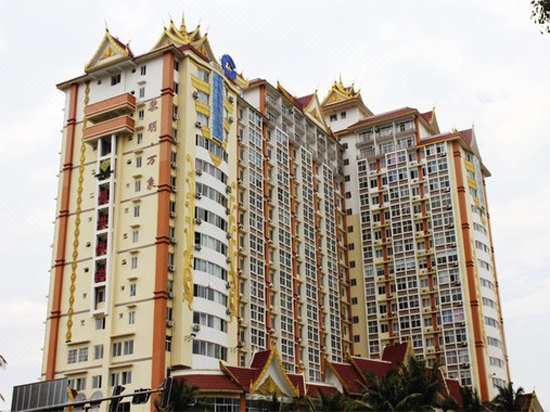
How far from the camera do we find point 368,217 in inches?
3952

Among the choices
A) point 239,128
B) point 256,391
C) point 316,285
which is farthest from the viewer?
point 316,285

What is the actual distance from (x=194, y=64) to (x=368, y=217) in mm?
36549

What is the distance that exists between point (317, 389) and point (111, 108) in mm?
32490

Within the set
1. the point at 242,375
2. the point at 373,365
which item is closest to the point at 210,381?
the point at 242,375

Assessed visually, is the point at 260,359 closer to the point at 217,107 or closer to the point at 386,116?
the point at 217,107

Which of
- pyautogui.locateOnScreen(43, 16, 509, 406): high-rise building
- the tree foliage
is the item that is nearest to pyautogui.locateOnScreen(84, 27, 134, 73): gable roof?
pyautogui.locateOnScreen(43, 16, 509, 406): high-rise building

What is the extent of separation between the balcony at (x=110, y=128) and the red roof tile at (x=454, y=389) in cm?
4380

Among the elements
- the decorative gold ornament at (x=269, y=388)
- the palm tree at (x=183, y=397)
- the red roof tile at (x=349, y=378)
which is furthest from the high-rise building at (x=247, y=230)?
the palm tree at (x=183, y=397)

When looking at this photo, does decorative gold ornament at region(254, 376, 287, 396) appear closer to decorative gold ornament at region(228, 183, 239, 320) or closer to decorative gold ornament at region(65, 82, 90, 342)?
decorative gold ornament at region(228, 183, 239, 320)

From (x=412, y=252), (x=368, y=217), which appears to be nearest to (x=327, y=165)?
(x=368, y=217)

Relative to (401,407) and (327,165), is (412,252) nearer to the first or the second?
(327,165)

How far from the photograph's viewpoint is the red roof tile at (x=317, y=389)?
224 ft

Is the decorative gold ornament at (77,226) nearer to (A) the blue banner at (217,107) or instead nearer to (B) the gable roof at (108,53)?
(B) the gable roof at (108,53)

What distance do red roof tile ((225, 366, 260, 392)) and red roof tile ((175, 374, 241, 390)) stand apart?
2.06 feet
